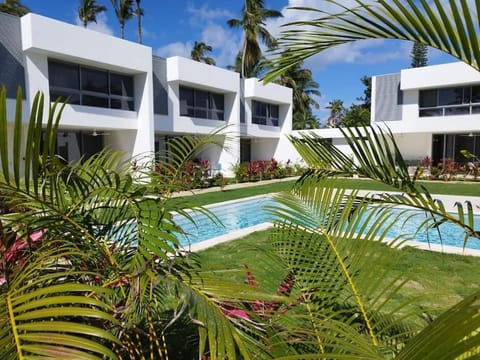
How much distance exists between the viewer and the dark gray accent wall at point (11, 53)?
44.3 feet

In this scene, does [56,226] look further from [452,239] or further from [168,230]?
[452,239]

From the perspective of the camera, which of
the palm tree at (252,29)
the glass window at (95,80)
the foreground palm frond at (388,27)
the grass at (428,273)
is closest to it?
the foreground palm frond at (388,27)

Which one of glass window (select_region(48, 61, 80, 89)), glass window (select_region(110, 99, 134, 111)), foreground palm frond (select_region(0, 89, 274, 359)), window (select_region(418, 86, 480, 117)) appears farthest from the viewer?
window (select_region(418, 86, 480, 117))

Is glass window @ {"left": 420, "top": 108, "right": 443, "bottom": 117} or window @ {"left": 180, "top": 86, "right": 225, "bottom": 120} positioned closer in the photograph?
window @ {"left": 180, "top": 86, "right": 225, "bottom": 120}

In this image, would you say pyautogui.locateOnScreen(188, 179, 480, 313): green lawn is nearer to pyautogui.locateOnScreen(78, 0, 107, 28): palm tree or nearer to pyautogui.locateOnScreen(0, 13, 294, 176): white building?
pyautogui.locateOnScreen(0, 13, 294, 176): white building

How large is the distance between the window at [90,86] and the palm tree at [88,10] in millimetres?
22148

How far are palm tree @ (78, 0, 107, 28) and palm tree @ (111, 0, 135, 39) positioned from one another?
4.48 ft

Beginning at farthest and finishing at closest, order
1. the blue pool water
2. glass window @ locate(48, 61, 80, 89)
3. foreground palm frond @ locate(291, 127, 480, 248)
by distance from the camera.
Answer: glass window @ locate(48, 61, 80, 89) < the blue pool water < foreground palm frond @ locate(291, 127, 480, 248)

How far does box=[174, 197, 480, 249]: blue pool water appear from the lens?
29.8 feet

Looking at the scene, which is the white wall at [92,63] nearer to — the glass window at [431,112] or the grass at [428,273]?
the grass at [428,273]

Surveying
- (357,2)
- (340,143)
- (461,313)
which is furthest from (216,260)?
(340,143)

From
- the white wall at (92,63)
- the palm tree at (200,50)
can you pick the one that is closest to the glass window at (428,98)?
the white wall at (92,63)

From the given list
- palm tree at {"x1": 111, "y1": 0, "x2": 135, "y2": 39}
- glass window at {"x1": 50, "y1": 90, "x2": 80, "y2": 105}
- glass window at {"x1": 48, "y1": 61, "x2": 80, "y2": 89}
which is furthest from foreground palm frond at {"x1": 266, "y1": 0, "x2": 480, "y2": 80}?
palm tree at {"x1": 111, "y1": 0, "x2": 135, "y2": 39}

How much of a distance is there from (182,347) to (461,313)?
176 centimetres
